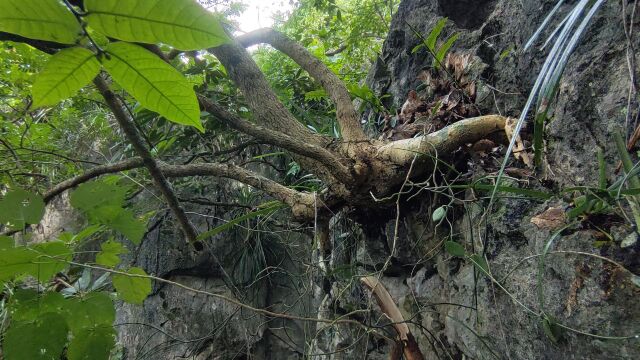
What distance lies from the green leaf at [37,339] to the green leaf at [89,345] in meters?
0.03

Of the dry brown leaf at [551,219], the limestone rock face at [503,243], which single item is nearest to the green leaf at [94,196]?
the limestone rock face at [503,243]

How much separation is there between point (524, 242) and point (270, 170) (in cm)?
227

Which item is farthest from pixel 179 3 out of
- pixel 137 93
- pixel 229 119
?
pixel 229 119

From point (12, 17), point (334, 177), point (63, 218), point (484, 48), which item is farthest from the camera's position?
point (63, 218)

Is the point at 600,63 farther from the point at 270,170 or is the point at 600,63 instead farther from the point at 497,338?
the point at 270,170

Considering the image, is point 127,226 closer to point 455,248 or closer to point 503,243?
point 455,248

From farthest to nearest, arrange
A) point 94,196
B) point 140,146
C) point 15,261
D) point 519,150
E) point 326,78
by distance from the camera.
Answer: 1. point 326,78
2. point 519,150
3. point 140,146
4. point 94,196
5. point 15,261

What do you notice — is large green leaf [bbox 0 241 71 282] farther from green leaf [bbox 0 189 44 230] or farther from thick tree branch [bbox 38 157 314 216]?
thick tree branch [bbox 38 157 314 216]

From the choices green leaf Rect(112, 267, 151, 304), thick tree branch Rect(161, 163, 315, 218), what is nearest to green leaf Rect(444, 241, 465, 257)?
thick tree branch Rect(161, 163, 315, 218)

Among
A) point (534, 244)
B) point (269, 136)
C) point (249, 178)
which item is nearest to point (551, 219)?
point (534, 244)

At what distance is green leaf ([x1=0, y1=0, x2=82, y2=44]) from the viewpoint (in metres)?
0.34

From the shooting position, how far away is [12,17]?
0.34 m

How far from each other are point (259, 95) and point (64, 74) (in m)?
1.05

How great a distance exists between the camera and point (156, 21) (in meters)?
0.36
